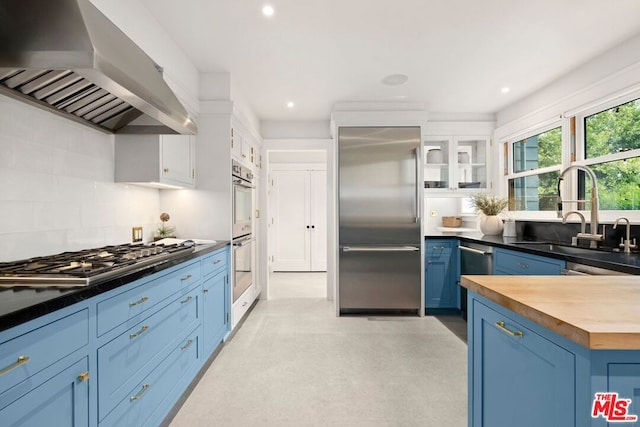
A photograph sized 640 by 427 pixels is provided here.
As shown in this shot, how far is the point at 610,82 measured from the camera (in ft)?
8.25

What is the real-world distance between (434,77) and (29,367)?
3.36 meters

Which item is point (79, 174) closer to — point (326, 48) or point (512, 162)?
point (326, 48)

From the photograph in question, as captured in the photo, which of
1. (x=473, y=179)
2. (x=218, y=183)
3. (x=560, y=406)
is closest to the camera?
(x=560, y=406)

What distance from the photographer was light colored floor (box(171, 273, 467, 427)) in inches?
72.3

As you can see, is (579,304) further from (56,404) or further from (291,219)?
(291,219)

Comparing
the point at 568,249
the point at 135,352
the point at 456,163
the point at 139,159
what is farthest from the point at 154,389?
the point at 456,163

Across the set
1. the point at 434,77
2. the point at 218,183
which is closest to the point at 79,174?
the point at 218,183

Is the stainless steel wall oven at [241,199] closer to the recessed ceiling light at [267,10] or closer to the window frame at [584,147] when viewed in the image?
the recessed ceiling light at [267,10]

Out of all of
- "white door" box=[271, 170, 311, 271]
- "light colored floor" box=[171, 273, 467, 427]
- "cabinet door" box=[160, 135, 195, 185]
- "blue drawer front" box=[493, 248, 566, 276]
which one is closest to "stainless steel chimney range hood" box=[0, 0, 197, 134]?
"cabinet door" box=[160, 135, 195, 185]

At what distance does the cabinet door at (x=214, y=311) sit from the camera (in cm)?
232

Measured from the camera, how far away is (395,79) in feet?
10.1

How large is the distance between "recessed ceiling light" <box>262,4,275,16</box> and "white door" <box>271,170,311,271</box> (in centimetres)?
429

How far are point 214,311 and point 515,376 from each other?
209 cm

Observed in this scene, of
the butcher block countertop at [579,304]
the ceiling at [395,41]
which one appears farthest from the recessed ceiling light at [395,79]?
the butcher block countertop at [579,304]
